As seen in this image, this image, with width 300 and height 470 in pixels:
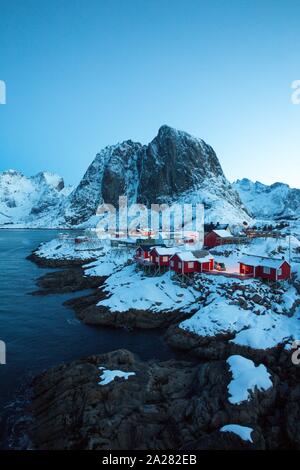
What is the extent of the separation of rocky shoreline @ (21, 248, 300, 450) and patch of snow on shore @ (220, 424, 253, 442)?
0.20 metres

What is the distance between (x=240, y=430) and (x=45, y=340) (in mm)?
20711

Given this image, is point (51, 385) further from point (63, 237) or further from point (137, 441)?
point (63, 237)

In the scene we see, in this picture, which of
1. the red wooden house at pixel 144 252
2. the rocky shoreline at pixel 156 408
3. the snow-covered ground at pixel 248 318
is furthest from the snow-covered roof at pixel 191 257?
the rocky shoreline at pixel 156 408

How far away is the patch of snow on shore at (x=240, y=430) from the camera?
15.1 m

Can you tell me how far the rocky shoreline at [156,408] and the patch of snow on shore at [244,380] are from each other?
376 mm

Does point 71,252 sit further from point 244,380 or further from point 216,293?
point 244,380

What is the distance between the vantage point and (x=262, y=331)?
27703mm

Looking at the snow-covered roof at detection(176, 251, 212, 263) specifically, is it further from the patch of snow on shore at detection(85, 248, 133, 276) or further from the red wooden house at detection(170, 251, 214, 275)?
the patch of snow on shore at detection(85, 248, 133, 276)

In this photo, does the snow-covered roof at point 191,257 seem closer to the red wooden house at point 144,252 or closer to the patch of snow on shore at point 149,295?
the patch of snow on shore at point 149,295

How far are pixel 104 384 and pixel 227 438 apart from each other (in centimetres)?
803

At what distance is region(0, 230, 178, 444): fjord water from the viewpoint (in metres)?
23.2

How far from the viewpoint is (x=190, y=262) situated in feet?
140

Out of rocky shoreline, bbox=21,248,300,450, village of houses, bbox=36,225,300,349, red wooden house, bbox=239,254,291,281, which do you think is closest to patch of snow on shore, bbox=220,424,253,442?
rocky shoreline, bbox=21,248,300,450

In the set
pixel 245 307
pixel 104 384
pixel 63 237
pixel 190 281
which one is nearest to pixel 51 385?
pixel 104 384
